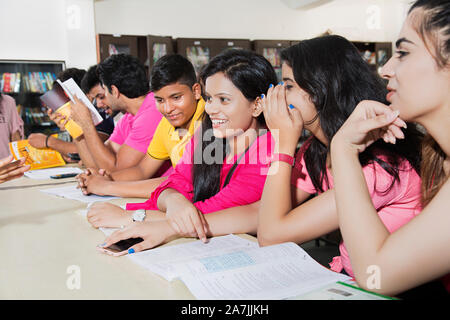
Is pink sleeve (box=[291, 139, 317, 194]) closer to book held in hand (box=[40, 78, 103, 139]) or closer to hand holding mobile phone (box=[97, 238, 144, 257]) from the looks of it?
hand holding mobile phone (box=[97, 238, 144, 257])

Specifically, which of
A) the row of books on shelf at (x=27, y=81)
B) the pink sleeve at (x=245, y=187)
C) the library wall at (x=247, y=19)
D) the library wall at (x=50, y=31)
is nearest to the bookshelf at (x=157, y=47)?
the library wall at (x=247, y=19)

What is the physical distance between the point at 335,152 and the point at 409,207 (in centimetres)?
34

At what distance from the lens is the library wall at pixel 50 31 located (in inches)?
210

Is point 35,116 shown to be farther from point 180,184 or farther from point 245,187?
→ point 245,187

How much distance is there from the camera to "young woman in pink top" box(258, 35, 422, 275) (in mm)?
1066

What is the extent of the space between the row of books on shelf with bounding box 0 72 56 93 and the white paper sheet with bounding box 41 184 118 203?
150 inches

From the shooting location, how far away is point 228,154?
163cm

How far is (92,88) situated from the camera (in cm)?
298

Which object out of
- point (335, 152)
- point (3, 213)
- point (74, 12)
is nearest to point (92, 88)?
point (3, 213)

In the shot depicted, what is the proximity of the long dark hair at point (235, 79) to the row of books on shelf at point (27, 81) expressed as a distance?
14.7 feet

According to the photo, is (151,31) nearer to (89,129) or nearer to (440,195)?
(89,129)

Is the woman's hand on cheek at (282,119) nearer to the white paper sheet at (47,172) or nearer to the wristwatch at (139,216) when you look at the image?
the wristwatch at (139,216)

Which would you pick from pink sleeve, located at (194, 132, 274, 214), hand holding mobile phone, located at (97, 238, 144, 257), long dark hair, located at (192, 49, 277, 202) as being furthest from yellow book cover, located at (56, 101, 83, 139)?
hand holding mobile phone, located at (97, 238, 144, 257)

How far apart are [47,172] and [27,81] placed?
339 centimetres
